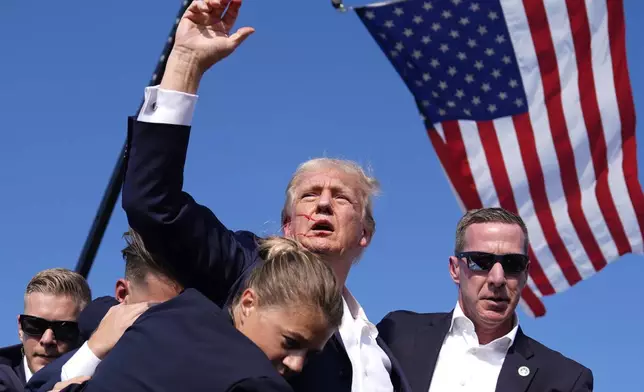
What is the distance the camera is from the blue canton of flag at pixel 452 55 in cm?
858

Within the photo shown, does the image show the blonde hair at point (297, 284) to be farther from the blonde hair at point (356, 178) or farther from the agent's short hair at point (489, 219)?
the agent's short hair at point (489, 219)

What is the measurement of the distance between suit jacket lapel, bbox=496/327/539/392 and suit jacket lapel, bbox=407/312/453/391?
1.08ft

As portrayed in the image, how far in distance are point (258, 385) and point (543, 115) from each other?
6.58m

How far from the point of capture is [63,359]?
385 centimetres

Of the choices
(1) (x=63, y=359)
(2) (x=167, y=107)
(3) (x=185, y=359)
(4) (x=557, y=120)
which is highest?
(2) (x=167, y=107)

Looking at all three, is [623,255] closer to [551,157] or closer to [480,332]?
[551,157]

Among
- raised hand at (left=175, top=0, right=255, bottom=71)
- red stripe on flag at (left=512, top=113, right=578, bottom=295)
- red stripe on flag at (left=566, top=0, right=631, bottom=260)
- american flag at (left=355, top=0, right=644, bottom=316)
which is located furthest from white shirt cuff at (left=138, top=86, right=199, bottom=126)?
red stripe on flag at (left=566, top=0, right=631, bottom=260)

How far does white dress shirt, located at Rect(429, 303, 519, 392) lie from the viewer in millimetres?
5109

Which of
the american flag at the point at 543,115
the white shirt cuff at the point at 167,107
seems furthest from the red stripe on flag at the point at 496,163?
the white shirt cuff at the point at 167,107

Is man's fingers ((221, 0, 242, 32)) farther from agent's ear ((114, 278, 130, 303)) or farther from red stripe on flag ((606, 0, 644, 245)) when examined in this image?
red stripe on flag ((606, 0, 644, 245))

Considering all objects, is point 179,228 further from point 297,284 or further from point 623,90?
point 623,90

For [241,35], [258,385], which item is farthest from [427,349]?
[258,385]

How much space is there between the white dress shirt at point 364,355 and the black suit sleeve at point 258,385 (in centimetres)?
112

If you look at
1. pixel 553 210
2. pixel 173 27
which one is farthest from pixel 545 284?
pixel 173 27
